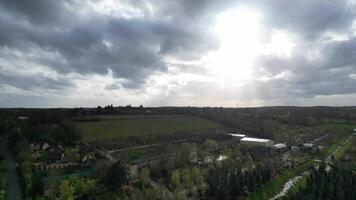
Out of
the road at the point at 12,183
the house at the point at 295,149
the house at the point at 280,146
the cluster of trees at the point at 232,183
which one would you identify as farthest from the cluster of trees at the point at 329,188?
the road at the point at 12,183

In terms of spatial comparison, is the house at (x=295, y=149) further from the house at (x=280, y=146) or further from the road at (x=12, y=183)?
the road at (x=12, y=183)

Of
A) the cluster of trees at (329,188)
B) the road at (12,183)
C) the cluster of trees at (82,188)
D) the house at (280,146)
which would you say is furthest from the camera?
the house at (280,146)

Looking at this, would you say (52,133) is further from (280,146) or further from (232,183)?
(280,146)

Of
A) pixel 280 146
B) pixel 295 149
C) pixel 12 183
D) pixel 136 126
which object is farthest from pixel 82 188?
pixel 295 149

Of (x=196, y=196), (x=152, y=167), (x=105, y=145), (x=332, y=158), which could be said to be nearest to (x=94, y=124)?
(x=105, y=145)

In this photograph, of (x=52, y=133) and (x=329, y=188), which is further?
(x=52, y=133)

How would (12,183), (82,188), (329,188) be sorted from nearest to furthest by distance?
(82,188) → (329,188) → (12,183)
